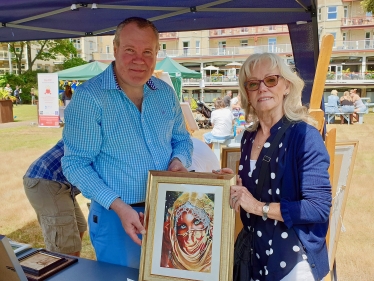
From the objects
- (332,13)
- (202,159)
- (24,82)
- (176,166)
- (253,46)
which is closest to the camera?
(176,166)

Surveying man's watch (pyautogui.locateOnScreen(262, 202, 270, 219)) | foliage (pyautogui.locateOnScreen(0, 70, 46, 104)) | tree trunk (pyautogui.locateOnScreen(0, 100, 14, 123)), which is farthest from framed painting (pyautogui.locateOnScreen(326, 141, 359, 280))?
foliage (pyautogui.locateOnScreen(0, 70, 46, 104))

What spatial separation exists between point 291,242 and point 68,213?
1869 millimetres

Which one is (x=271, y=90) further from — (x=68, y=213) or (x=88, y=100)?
(x=68, y=213)

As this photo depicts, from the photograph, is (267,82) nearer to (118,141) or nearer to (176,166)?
(176,166)

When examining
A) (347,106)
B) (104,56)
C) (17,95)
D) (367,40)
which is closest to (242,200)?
(347,106)

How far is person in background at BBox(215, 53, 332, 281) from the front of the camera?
4.48 ft

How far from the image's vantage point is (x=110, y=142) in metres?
1.59

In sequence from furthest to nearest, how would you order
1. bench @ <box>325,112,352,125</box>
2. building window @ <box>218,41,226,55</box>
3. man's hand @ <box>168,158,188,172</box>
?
building window @ <box>218,41,226,55</box> → bench @ <box>325,112,352,125</box> → man's hand @ <box>168,158,188,172</box>

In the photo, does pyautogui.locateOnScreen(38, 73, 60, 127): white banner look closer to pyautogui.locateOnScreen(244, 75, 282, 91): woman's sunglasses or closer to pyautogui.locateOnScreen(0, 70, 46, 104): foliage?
pyautogui.locateOnScreen(244, 75, 282, 91): woman's sunglasses

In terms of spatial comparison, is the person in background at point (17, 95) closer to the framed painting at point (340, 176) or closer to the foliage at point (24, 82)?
the foliage at point (24, 82)

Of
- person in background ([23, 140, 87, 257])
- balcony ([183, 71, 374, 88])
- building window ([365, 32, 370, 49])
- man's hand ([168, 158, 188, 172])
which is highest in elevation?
building window ([365, 32, 370, 49])

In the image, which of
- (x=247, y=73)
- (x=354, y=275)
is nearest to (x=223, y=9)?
(x=247, y=73)

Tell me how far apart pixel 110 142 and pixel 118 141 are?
0.11 ft

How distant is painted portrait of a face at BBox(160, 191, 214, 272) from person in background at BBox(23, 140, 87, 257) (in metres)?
1.42
